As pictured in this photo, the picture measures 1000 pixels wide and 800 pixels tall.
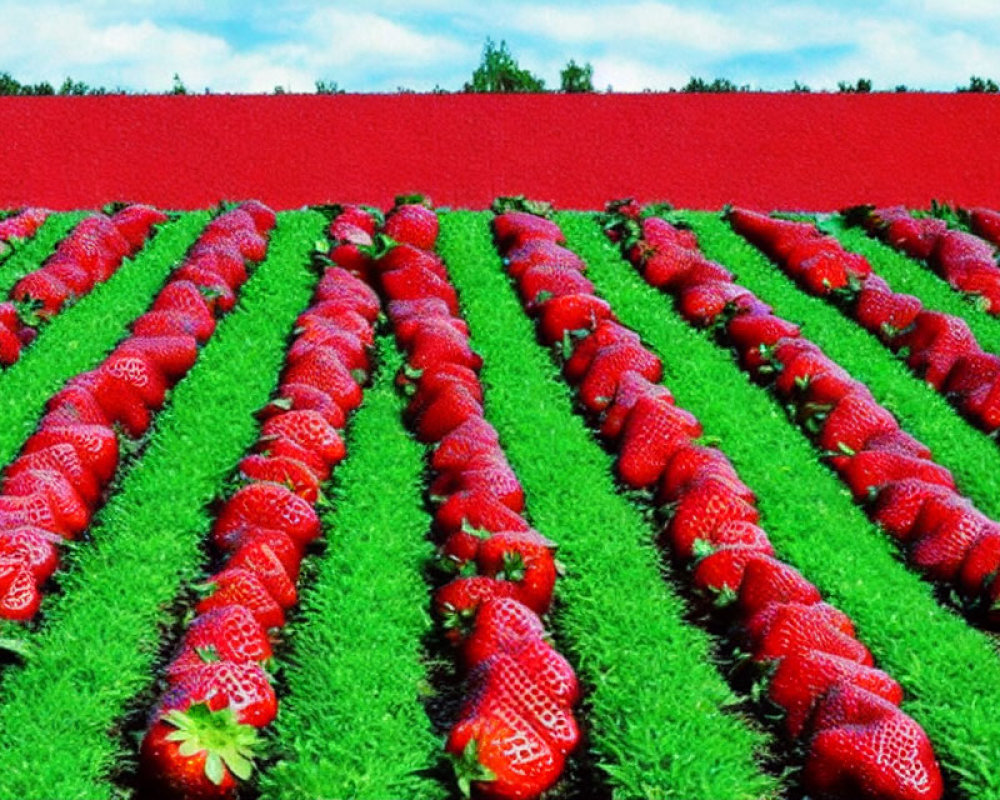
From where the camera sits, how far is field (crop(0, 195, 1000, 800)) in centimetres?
328

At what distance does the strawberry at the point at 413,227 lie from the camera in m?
7.13

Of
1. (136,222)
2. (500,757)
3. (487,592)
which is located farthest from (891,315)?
(500,757)

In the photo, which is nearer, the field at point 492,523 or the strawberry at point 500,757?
the strawberry at point 500,757

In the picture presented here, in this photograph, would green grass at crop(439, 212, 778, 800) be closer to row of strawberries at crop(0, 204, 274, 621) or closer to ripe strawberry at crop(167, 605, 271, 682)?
ripe strawberry at crop(167, 605, 271, 682)

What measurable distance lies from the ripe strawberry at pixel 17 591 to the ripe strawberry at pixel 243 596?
1.58 ft

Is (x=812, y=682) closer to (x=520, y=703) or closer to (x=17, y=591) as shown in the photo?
(x=520, y=703)

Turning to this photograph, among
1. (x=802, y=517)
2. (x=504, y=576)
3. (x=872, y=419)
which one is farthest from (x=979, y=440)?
(x=504, y=576)

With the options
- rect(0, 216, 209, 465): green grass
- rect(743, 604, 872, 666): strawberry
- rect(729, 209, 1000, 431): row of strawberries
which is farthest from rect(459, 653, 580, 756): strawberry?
rect(729, 209, 1000, 431): row of strawberries

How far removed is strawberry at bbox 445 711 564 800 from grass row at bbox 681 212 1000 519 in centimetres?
212

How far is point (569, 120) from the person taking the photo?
9.17m

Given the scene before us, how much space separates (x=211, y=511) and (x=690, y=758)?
1797mm

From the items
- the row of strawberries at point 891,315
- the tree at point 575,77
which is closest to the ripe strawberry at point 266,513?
the row of strawberries at point 891,315

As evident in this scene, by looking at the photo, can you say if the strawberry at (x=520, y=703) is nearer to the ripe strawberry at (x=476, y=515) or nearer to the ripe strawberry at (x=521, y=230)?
the ripe strawberry at (x=476, y=515)

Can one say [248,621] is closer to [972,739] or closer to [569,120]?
[972,739]
